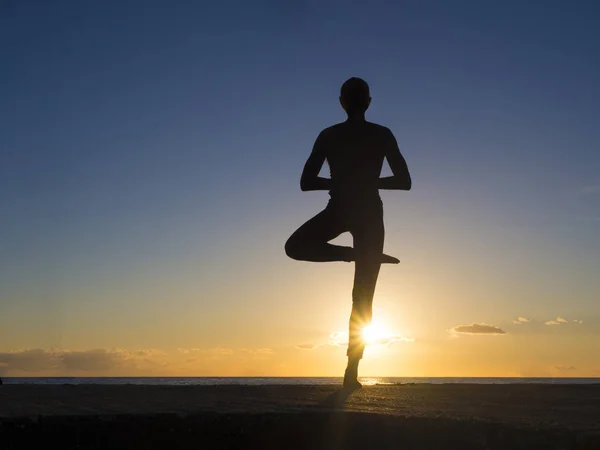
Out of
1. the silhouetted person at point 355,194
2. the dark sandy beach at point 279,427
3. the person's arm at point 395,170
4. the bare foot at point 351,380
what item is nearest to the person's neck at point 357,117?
the silhouetted person at point 355,194

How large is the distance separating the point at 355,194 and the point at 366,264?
0.75m

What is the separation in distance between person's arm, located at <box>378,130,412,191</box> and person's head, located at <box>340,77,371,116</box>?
441 mm

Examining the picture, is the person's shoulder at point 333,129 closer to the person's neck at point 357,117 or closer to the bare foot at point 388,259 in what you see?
the person's neck at point 357,117

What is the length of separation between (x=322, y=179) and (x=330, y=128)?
59 centimetres

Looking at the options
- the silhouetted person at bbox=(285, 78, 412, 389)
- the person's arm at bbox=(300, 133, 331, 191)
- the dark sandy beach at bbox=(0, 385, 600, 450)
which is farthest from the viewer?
the person's arm at bbox=(300, 133, 331, 191)

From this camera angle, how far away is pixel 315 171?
756 cm

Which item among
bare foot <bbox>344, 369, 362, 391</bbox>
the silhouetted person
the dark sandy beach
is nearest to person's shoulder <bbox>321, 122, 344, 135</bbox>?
the silhouetted person

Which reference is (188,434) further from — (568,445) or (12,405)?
(568,445)

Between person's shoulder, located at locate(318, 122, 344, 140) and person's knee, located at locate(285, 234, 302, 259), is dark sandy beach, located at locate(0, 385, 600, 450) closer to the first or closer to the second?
person's knee, located at locate(285, 234, 302, 259)

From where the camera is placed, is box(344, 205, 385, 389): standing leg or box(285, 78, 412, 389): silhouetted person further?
box(285, 78, 412, 389): silhouetted person

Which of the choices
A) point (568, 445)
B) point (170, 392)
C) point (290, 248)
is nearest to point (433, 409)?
point (568, 445)

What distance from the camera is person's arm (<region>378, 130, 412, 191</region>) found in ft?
24.7

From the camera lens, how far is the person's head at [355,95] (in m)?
7.54

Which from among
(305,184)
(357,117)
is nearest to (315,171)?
(305,184)
